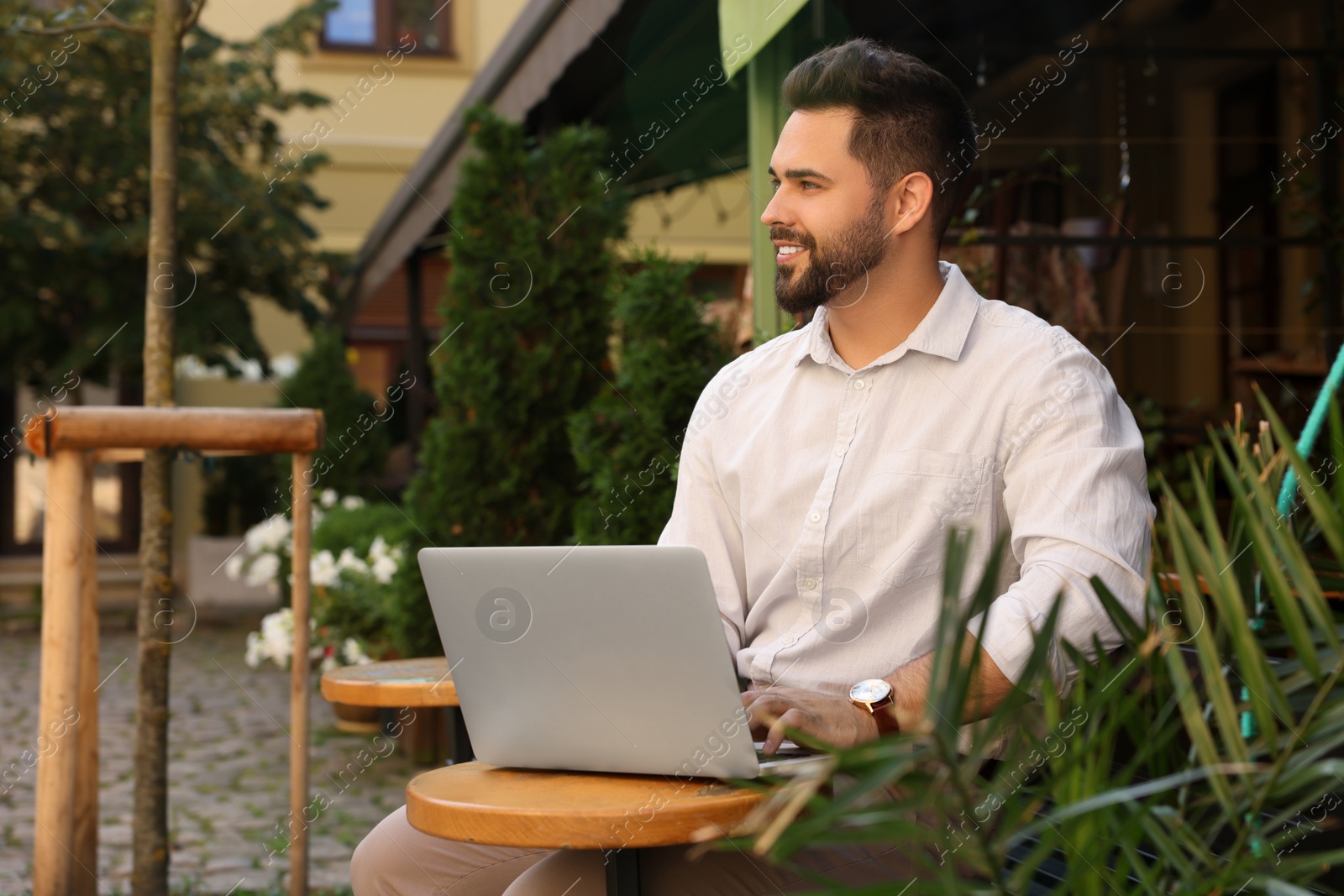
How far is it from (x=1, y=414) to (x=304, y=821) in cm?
1248


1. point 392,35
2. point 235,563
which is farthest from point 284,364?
point 235,563

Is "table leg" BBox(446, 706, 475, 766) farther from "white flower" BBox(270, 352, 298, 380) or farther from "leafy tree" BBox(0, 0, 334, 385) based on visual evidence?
"white flower" BBox(270, 352, 298, 380)

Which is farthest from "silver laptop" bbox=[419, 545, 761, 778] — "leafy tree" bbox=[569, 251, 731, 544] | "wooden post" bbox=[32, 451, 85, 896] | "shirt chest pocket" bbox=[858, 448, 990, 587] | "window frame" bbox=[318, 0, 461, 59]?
"window frame" bbox=[318, 0, 461, 59]

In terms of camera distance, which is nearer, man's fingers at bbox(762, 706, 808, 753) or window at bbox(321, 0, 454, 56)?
man's fingers at bbox(762, 706, 808, 753)

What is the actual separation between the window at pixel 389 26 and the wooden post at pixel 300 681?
1247cm

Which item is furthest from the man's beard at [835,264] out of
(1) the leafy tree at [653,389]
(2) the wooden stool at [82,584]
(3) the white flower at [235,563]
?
(3) the white flower at [235,563]

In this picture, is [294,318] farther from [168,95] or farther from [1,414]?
[168,95]

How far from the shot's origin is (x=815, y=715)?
1.68 metres

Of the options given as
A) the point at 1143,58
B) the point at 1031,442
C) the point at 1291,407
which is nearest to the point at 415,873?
the point at 1031,442

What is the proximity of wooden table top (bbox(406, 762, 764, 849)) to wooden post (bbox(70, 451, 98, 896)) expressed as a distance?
1.53 metres

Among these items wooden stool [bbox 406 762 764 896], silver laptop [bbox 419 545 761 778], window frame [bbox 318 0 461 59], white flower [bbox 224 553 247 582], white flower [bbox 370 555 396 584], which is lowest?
white flower [bbox 224 553 247 582]

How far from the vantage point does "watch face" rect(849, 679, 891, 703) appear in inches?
69.7

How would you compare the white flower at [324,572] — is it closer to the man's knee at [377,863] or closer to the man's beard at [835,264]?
the man's knee at [377,863]

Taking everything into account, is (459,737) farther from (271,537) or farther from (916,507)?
(271,537)
